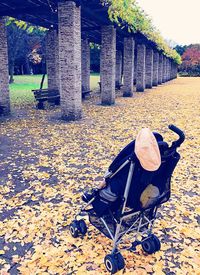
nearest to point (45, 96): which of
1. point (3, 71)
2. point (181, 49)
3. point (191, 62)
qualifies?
point (3, 71)

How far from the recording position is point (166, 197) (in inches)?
135

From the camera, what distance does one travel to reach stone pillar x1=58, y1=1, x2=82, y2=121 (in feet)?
36.1

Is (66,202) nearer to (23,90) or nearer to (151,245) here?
(151,245)

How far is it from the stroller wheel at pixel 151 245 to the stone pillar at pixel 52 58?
15.1m

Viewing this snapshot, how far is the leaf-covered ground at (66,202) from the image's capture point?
338 centimetres

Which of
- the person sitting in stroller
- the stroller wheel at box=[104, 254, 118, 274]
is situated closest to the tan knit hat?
the person sitting in stroller

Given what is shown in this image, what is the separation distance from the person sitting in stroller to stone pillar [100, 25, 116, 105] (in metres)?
13.8

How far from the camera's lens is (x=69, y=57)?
11219 mm

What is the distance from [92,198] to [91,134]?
619cm

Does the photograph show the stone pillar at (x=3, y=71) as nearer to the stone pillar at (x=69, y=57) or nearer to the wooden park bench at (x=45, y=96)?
the wooden park bench at (x=45, y=96)

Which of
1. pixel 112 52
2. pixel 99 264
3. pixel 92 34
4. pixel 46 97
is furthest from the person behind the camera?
pixel 92 34

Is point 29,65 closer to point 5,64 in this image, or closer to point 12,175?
point 5,64

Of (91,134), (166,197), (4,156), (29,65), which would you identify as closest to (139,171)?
(166,197)

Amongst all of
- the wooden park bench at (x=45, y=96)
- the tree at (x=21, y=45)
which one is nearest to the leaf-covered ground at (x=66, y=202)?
the wooden park bench at (x=45, y=96)
